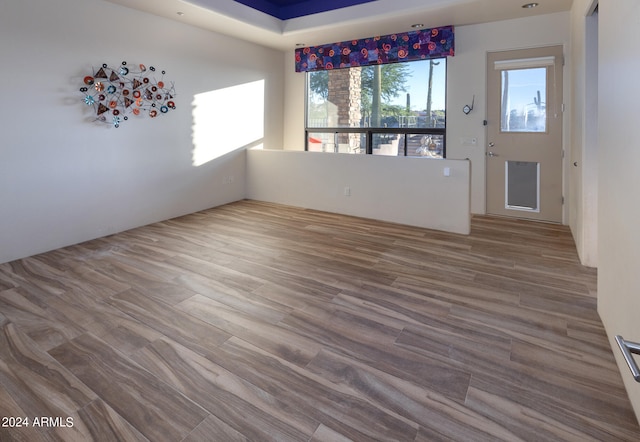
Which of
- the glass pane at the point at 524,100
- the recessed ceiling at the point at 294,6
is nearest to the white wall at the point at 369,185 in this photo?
the glass pane at the point at 524,100

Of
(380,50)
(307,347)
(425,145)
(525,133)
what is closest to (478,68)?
(525,133)

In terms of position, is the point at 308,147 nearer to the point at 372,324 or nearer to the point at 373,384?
the point at 372,324

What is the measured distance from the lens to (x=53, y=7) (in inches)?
154

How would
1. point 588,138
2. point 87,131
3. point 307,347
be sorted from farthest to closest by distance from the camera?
1. point 87,131
2. point 588,138
3. point 307,347

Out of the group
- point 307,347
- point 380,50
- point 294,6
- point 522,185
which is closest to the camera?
point 307,347

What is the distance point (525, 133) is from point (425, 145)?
1402mm

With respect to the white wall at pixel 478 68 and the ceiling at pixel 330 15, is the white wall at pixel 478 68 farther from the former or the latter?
the ceiling at pixel 330 15

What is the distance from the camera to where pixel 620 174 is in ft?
6.36

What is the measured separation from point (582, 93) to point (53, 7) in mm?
5299

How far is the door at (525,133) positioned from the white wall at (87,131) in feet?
13.3

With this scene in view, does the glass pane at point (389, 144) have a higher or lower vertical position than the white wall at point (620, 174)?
higher

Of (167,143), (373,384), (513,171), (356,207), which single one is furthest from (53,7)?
(513,171)

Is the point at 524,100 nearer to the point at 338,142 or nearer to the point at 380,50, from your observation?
the point at 380,50

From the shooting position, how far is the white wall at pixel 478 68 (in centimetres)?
492
